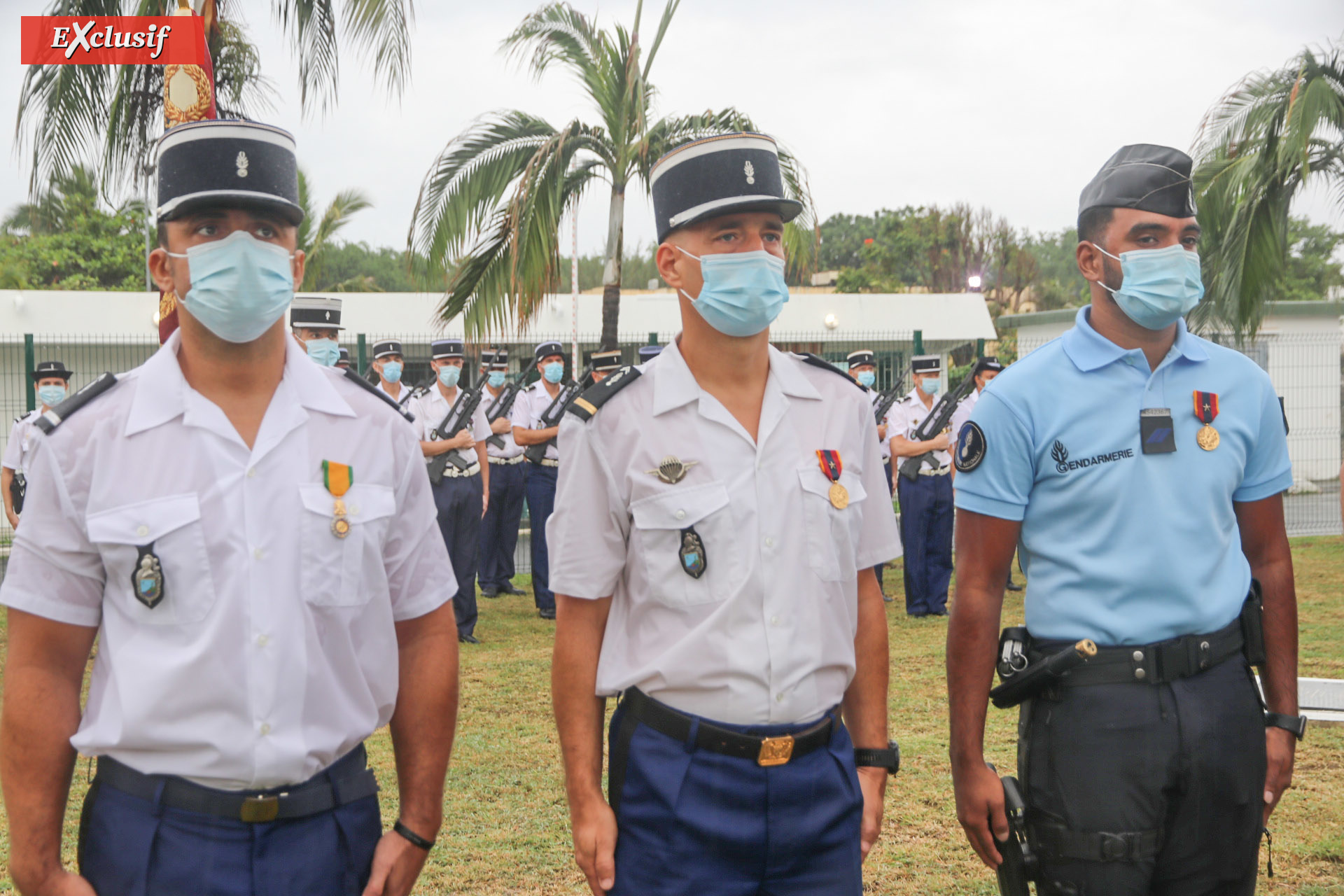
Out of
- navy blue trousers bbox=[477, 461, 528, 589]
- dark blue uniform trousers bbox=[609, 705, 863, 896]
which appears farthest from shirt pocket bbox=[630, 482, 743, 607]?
navy blue trousers bbox=[477, 461, 528, 589]

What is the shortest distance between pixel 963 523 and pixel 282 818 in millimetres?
1670

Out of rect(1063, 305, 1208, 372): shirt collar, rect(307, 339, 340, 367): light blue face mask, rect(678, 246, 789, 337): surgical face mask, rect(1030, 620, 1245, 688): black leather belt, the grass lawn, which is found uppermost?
rect(307, 339, 340, 367): light blue face mask

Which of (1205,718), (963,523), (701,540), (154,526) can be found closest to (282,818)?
(154,526)

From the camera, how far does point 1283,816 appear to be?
503cm

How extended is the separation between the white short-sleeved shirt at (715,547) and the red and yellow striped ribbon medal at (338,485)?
1.52ft

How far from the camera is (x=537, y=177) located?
40.7 feet

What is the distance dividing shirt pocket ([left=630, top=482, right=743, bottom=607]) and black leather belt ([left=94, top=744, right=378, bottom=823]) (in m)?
0.74

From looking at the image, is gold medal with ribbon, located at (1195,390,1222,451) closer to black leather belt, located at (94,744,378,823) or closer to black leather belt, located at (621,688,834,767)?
black leather belt, located at (621,688,834,767)

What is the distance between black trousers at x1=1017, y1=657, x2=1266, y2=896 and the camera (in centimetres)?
263

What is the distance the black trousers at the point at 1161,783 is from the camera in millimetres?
2635

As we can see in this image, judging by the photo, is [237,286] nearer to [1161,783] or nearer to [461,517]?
[1161,783]

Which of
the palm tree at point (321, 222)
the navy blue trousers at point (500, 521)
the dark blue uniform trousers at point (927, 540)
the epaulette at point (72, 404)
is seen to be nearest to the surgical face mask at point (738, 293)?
the epaulette at point (72, 404)

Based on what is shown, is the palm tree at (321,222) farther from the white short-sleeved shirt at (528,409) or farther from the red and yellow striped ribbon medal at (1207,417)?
the red and yellow striped ribbon medal at (1207,417)

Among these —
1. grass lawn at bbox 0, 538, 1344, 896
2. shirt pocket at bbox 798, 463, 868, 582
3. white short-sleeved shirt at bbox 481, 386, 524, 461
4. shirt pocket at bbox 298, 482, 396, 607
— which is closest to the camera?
shirt pocket at bbox 298, 482, 396, 607
